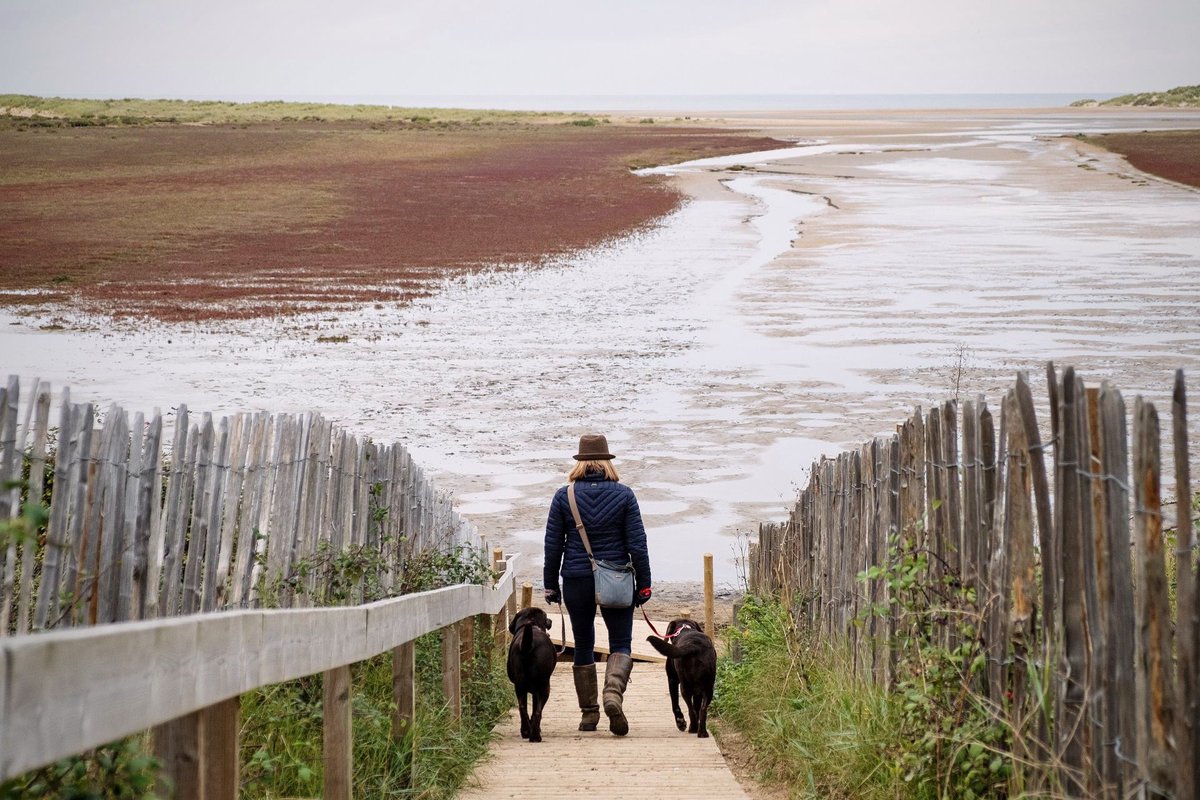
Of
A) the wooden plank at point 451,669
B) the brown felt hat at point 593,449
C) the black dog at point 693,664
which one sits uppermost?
the brown felt hat at point 593,449

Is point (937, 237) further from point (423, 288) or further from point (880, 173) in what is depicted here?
point (880, 173)

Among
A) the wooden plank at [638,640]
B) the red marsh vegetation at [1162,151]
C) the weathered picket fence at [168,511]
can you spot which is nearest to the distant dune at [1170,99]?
the red marsh vegetation at [1162,151]

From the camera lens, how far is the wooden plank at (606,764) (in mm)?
6457

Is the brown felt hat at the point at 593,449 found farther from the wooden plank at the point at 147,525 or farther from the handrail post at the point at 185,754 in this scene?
the handrail post at the point at 185,754

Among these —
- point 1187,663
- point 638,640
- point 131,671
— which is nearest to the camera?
point 131,671

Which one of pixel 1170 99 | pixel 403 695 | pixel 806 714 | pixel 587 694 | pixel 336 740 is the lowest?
pixel 587 694

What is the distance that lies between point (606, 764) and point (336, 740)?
3.19 m

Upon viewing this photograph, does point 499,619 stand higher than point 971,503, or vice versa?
point 971,503

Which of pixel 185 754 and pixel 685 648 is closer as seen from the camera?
pixel 185 754

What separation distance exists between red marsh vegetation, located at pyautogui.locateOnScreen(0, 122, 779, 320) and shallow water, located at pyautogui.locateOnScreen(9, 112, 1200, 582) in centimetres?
329

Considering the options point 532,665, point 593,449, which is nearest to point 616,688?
point 532,665

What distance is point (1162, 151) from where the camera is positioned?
7606 cm

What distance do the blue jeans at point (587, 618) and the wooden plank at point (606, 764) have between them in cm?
56

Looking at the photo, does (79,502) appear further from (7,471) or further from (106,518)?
(7,471)
